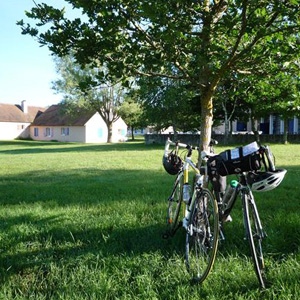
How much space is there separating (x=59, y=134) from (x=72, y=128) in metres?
3.11

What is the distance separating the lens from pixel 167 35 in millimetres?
3268

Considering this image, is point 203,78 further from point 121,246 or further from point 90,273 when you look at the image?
point 90,273

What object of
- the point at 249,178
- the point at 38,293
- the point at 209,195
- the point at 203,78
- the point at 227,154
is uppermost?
the point at 203,78

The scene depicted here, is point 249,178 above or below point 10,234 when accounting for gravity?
above

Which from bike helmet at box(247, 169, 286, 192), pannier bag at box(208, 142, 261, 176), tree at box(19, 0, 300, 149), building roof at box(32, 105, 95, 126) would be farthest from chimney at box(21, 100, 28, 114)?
bike helmet at box(247, 169, 286, 192)

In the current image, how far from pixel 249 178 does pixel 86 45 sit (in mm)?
2407

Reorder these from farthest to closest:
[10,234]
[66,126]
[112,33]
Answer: [66,126]
[10,234]
[112,33]

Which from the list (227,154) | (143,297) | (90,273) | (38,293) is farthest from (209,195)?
(38,293)

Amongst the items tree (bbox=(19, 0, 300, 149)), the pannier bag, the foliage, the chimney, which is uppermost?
the chimney

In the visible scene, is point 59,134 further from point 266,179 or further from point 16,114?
point 266,179

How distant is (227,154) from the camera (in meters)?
2.92

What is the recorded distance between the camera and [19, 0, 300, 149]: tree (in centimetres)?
335

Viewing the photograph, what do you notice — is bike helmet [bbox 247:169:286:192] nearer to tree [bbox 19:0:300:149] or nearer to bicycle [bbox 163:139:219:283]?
bicycle [bbox 163:139:219:283]

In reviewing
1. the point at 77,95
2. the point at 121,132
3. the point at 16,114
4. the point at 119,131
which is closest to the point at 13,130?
the point at 16,114
